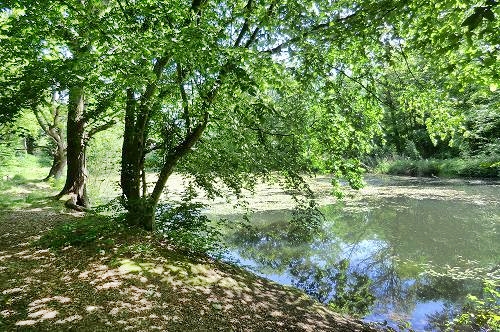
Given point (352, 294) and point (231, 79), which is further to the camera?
point (352, 294)

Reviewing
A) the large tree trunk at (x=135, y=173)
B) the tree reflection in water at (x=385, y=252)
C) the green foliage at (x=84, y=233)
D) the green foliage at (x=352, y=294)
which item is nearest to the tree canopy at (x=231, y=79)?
the large tree trunk at (x=135, y=173)

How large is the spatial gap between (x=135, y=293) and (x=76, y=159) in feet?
25.5

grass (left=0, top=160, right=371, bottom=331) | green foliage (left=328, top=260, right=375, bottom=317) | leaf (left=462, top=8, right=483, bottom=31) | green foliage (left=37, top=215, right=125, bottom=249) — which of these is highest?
leaf (left=462, top=8, right=483, bottom=31)

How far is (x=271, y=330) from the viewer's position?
536cm

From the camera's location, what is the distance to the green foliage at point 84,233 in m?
6.99

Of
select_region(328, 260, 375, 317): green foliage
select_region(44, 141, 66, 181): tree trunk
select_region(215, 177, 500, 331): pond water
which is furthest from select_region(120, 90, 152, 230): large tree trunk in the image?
select_region(44, 141, 66, 181): tree trunk

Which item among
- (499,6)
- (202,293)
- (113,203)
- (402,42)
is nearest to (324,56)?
(402,42)

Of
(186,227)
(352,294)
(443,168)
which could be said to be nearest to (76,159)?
(186,227)

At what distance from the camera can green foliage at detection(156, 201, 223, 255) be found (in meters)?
8.22

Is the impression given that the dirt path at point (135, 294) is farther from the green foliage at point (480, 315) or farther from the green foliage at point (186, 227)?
the green foliage at point (480, 315)

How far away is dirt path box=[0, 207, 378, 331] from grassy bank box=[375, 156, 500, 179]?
21399mm

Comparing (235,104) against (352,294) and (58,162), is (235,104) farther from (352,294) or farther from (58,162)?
(58,162)

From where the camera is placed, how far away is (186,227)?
8695 millimetres

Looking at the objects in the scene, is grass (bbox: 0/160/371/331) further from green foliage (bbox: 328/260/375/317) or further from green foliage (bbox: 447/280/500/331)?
green foliage (bbox: 447/280/500/331)
